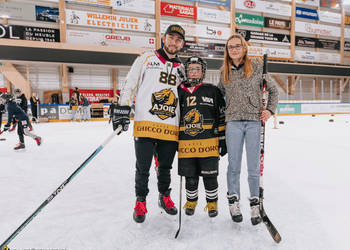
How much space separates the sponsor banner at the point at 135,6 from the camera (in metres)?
12.1

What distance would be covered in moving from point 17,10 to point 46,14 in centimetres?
119

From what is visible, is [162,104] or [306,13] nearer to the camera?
[162,104]

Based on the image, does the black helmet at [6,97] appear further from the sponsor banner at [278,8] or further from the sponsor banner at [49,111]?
the sponsor banner at [278,8]

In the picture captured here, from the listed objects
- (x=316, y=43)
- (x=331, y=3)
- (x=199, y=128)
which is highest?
(x=331, y=3)

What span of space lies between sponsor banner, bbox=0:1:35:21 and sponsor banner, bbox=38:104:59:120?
4438 millimetres

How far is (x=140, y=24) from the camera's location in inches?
490

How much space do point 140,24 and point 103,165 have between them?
11.2 meters

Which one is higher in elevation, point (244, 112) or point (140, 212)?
point (244, 112)

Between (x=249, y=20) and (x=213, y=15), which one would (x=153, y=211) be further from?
(x=249, y=20)

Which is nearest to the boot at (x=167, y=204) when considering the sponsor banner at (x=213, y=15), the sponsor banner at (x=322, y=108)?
the sponsor banner at (x=213, y=15)

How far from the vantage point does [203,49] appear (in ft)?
44.2

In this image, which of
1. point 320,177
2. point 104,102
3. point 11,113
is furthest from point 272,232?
point 104,102

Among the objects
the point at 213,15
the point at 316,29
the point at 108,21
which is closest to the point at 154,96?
the point at 108,21

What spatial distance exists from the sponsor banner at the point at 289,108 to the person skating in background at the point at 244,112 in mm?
12731
